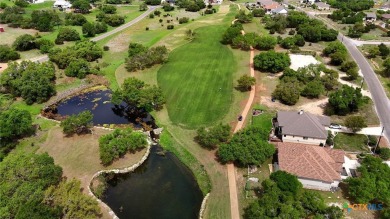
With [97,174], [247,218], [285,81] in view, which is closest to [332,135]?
[285,81]

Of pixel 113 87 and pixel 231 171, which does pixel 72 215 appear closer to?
pixel 231 171

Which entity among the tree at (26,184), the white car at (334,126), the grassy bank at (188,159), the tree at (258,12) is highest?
the tree at (258,12)

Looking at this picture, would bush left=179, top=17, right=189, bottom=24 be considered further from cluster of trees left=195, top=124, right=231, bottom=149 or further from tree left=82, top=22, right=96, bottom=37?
cluster of trees left=195, top=124, right=231, bottom=149

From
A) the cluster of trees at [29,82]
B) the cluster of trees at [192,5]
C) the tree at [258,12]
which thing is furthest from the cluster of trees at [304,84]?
the cluster of trees at [192,5]

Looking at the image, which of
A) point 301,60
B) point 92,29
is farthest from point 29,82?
point 301,60

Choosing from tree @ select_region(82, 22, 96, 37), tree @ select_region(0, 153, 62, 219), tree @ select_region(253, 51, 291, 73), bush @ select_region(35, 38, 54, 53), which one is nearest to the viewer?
tree @ select_region(0, 153, 62, 219)

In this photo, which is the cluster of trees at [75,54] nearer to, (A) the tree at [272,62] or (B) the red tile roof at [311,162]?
(A) the tree at [272,62]

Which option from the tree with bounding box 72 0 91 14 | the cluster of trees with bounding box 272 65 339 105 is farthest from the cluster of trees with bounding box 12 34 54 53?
the cluster of trees with bounding box 272 65 339 105
